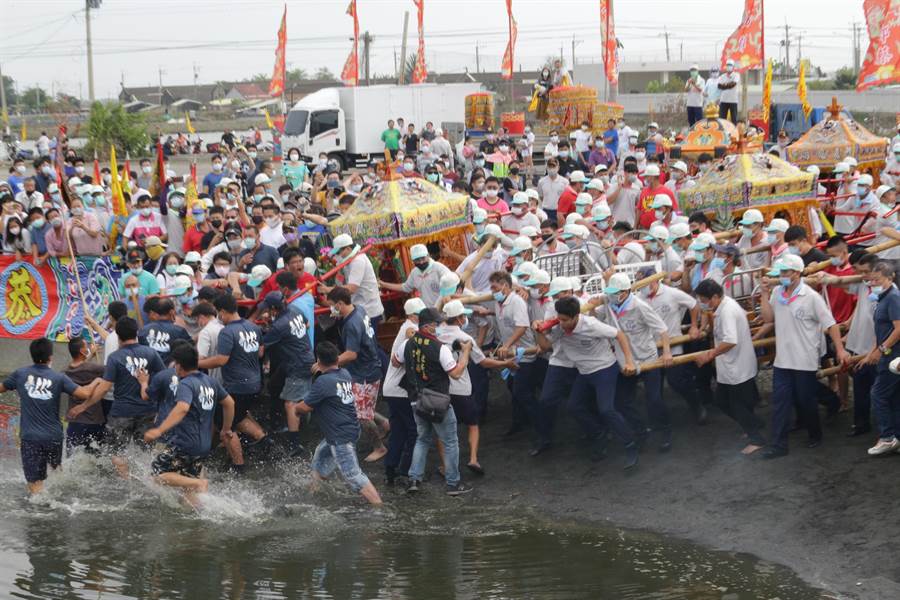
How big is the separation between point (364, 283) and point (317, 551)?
358 centimetres

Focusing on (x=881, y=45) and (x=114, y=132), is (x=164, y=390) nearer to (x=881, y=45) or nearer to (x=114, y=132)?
(x=881, y=45)

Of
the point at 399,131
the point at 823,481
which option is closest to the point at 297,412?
the point at 823,481

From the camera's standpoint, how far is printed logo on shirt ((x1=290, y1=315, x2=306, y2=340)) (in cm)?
1087

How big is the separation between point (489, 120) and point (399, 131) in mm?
2472

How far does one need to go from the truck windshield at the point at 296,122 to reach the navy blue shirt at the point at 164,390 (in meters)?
26.4

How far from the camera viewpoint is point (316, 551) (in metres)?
8.97

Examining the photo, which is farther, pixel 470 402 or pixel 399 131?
pixel 399 131

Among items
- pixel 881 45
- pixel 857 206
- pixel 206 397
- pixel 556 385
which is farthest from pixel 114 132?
pixel 556 385

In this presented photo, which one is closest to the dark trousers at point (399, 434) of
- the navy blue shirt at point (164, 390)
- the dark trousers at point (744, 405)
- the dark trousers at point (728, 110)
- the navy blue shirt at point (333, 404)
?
the navy blue shirt at point (333, 404)

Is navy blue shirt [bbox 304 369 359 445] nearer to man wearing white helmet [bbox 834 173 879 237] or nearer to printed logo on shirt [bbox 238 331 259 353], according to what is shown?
printed logo on shirt [bbox 238 331 259 353]

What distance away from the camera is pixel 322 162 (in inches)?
898

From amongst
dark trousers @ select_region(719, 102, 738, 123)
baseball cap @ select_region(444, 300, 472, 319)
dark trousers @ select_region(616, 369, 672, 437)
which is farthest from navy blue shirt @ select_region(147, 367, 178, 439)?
dark trousers @ select_region(719, 102, 738, 123)

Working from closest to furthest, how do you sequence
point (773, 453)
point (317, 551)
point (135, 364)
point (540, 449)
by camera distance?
point (317, 551)
point (773, 453)
point (135, 364)
point (540, 449)

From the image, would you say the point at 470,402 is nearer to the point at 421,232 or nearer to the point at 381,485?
the point at 381,485
